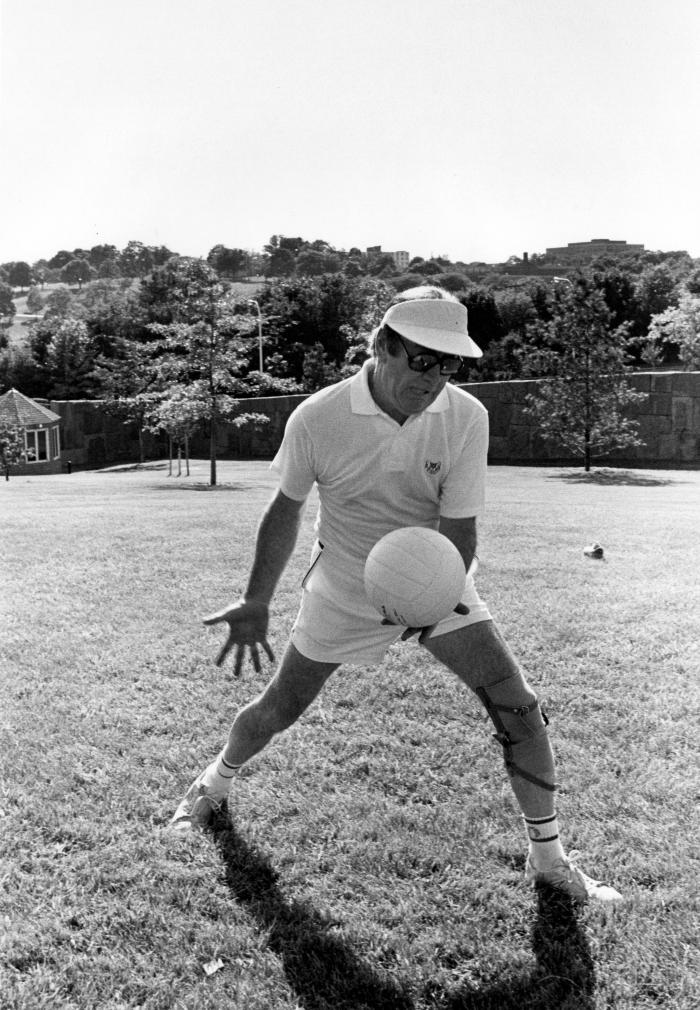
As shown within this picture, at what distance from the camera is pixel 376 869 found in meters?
3.61

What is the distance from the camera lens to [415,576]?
10.4 feet

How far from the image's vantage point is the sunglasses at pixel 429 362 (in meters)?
3.13

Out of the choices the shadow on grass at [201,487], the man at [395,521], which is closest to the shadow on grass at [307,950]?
the man at [395,521]

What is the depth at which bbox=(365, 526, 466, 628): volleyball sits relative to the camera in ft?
10.4

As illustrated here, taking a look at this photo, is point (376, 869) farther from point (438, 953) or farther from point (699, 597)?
point (699, 597)

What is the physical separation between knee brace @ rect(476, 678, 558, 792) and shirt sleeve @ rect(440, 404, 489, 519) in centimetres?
66

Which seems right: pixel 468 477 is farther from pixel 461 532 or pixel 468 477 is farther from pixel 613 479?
pixel 613 479

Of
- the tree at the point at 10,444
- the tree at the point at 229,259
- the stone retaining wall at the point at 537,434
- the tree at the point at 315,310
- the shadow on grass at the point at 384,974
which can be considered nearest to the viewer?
the shadow on grass at the point at 384,974

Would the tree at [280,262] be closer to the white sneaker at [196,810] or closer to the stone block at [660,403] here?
the stone block at [660,403]

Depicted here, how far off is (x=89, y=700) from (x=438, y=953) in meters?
3.12

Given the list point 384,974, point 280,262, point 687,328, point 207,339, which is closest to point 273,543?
point 384,974

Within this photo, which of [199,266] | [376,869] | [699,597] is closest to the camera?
[376,869]

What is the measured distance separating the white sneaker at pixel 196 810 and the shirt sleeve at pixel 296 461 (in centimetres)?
140

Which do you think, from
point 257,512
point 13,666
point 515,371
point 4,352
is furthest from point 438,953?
point 4,352
